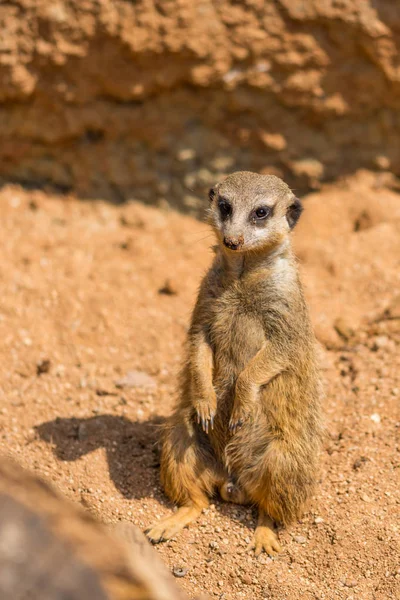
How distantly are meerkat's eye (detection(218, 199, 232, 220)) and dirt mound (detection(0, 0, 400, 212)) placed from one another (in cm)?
219

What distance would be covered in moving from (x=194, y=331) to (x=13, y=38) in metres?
2.70

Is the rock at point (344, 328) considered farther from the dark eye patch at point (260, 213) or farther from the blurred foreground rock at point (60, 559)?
the blurred foreground rock at point (60, 559)

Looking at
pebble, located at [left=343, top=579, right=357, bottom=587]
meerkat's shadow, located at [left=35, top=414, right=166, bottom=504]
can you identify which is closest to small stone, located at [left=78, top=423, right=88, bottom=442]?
meerkat's shadow, located at [left=35, top=414, right=166, bottom=504]

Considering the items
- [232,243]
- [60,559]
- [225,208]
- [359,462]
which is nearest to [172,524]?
[359,462]

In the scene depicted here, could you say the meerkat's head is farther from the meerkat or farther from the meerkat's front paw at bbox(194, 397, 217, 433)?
the meerkat's front paw at bbox(194, 397, 217, 433)

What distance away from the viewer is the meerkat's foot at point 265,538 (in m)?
3.00

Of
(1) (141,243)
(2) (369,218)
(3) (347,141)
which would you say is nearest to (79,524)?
(1) (141,243)

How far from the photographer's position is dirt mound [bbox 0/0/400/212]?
15.9 ft

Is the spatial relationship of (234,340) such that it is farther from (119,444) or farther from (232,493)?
A: (119,444)

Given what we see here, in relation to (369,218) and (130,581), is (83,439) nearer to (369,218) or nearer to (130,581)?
(130,581)

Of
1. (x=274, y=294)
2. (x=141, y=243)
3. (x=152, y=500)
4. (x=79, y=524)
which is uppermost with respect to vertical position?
(x=79, y=524)

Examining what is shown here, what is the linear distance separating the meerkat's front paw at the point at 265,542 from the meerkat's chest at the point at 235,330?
671 millimetres

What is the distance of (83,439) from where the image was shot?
349cm

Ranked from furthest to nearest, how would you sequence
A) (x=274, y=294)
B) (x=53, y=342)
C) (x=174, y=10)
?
(x=174, y=10)
(x=53, y=342)
(x=274, y=294)
